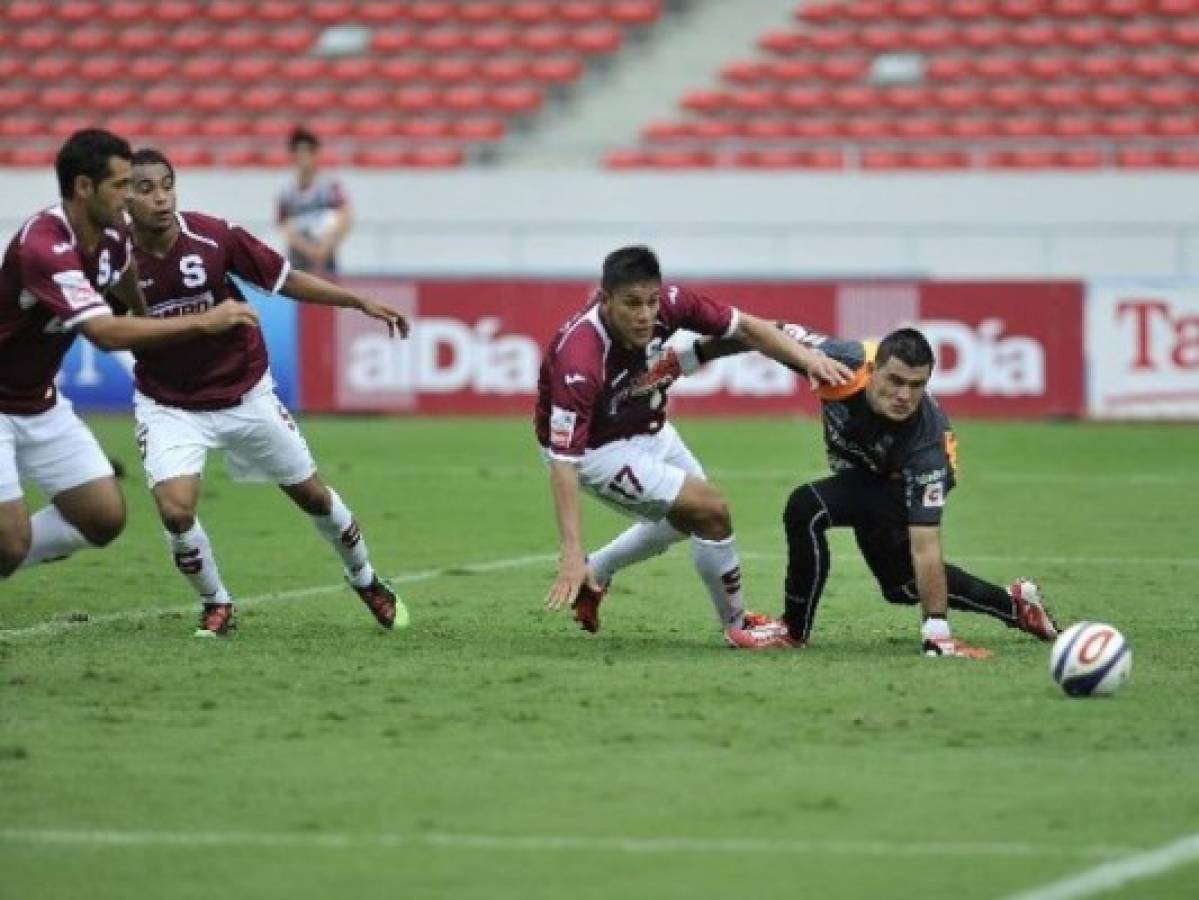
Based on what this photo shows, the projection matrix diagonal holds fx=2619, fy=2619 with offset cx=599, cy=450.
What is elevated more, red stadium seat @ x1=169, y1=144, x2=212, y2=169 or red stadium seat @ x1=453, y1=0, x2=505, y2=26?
red stadium seat @ x1=453, y1=0, x2=505, y2=26

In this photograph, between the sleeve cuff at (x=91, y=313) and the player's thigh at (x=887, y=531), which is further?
the player's thigh at (x=887, y=531)

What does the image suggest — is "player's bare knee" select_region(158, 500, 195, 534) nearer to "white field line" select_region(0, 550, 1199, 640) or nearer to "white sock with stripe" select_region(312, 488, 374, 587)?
"white sock with stripe" select_region(312, 488, 374, 587)

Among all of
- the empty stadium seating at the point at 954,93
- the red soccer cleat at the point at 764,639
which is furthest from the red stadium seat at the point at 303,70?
the red soccer cleat at the point at 764,639

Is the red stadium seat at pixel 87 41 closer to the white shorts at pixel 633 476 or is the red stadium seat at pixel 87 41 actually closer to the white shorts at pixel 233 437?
the white shorts at pixel 233 437

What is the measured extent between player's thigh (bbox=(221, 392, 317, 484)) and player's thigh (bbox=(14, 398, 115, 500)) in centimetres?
67

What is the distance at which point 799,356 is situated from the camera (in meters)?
10.0

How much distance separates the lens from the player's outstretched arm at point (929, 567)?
990cm

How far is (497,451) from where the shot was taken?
2200 cm

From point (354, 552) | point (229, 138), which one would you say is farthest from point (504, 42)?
point (354, 552)

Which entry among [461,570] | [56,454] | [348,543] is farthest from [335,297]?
[461,570]

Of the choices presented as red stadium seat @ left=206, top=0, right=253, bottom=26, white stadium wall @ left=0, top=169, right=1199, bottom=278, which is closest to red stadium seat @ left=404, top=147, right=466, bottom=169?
white stadium wall @ left=0, top=169, right=1199, bottom=278

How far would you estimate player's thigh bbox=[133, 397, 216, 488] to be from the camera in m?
10.8

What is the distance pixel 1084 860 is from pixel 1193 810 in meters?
0.75

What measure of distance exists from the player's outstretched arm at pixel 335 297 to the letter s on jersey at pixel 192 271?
1.11 ft
